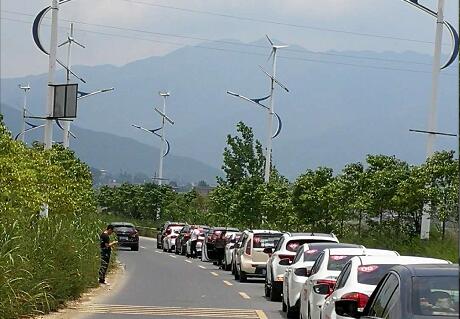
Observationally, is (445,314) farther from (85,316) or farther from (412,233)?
(412,233)

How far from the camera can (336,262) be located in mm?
16297

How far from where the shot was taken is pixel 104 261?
27703 mm

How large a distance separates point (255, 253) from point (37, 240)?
12.3m

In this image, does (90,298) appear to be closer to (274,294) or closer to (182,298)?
(182,298)

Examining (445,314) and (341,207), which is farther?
(341,207)

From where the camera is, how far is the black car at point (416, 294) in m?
8.58

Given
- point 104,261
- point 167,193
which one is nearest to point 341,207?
point 104,261

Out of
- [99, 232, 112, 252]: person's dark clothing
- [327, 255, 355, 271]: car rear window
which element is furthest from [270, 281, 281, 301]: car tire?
[327, 255, 355, 271]: car rear window

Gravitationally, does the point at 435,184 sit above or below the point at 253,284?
above

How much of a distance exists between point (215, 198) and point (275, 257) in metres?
45.8

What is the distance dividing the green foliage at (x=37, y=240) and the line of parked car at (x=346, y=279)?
14.2 feet

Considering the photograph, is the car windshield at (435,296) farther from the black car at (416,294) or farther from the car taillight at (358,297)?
the car taillight at (358,297)

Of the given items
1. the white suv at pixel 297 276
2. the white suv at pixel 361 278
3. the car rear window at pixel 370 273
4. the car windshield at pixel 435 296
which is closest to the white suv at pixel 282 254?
the white suv at pixel 297 276

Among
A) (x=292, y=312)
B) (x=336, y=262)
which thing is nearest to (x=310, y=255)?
(x=292, y=312)
